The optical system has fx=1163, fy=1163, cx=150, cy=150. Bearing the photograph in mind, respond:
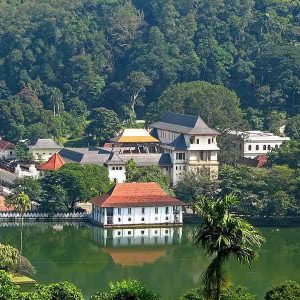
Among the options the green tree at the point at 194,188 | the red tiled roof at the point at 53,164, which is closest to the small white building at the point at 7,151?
the red tiled roof at the point at 53,164

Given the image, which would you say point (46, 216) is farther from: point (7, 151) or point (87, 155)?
point (7, 151)

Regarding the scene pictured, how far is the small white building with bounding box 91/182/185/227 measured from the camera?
48400 mm

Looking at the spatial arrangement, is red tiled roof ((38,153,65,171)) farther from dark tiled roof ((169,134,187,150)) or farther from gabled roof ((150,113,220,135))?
gabled roof ((150,113,220,135))

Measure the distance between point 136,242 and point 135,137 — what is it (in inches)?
677

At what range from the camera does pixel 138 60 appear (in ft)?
271

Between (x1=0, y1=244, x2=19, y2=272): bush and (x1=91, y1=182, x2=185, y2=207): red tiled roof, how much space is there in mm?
11094

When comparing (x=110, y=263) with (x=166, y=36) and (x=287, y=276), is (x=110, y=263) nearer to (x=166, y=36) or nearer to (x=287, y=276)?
(x=287, y=276)

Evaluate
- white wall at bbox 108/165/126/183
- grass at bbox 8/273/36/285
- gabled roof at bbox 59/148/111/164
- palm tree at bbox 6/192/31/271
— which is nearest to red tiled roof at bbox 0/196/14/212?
palm tree at bbox 6/192/31/271

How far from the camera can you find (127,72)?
275 ft

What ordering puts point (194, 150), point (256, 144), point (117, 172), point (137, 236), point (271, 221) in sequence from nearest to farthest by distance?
point (137, 236)
point (271, 221)
point (117, 172)
point (194, 150)
point (256, 144)

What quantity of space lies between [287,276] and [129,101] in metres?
40.5

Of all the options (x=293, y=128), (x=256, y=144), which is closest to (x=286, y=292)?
(x=256, y=144)

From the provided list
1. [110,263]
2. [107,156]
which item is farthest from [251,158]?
[110,263]

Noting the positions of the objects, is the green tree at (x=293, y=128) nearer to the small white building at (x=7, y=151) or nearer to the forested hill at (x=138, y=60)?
the forested hill at (x=138, y=60)
